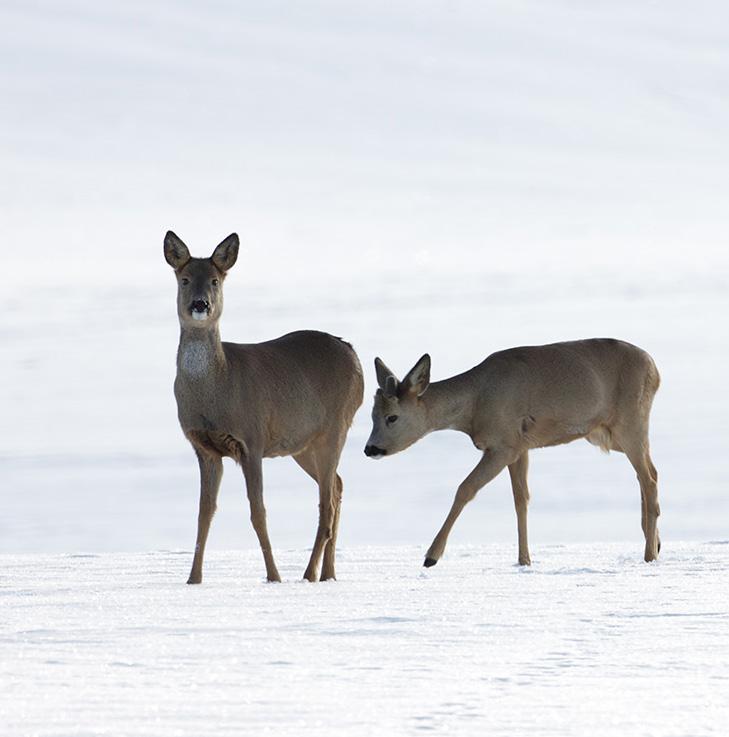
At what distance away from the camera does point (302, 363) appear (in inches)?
498

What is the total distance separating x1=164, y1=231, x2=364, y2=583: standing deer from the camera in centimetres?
1170

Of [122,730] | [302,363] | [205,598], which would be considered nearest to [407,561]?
[302,363]

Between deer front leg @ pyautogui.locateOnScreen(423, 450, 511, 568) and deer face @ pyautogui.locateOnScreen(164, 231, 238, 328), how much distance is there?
9.86 ft

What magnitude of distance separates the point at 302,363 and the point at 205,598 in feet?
10.9

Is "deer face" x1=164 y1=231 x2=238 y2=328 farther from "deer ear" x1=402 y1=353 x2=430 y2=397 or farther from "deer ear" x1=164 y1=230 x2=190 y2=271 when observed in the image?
"deer ear" x1=402 y1=353 x2=430 y2=397

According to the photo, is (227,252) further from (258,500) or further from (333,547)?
(333,547)

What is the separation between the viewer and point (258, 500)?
11.6 metres

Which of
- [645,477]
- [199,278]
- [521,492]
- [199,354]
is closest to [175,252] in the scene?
[199,278]

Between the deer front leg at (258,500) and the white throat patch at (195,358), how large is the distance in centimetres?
77

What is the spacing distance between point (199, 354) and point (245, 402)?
515 mm

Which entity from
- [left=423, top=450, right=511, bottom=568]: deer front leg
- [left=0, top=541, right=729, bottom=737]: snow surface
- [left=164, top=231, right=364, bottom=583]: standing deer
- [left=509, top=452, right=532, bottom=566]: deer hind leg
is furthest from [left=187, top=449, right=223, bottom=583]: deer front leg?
[left=509, top=452, right=532, bottom=566]: deer hind leg

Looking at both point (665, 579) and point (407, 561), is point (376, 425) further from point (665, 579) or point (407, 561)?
point (665, 579)

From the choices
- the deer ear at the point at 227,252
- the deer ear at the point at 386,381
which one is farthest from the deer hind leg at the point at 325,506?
the deer ear at the point at 386,381

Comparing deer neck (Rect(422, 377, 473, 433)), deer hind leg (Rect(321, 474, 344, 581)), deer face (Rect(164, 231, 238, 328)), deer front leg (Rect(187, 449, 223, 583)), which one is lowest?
deer hind leg (Rect(321, 474, 344, 581))
